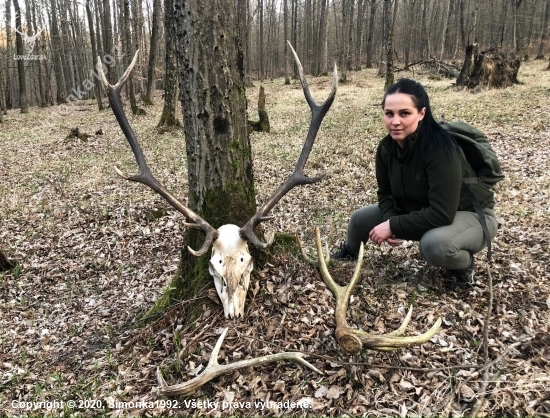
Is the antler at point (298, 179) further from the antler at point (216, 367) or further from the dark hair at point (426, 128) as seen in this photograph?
the antler at point (216, 367)

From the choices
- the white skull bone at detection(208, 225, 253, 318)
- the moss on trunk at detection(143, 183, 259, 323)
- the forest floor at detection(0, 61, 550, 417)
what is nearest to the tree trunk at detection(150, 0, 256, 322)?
the moss on trunk at detection(143, 183, 259, 323)

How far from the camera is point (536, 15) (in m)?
41.9

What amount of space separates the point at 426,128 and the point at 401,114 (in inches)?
10.2

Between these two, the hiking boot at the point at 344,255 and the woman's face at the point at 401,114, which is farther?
the hiking boot at the point at 344,255

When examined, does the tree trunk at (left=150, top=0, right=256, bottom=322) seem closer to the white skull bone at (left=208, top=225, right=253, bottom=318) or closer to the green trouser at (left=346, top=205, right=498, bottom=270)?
the white skull bone at (left=208, top=225, right=253, bottom=318)

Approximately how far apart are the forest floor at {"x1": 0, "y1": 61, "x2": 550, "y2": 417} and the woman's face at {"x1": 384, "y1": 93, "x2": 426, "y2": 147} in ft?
2.55

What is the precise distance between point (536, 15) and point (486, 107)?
37896 millimetres

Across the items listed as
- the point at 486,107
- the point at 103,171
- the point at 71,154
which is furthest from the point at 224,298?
the point at 486,107

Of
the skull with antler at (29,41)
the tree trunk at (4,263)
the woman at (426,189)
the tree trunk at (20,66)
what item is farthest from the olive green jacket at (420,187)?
the skull with antler at (29,41)

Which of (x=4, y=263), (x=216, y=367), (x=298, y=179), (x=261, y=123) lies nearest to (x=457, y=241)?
(x=298, y=179)

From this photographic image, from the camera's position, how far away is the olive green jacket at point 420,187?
11.3ft

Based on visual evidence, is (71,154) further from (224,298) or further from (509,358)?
(509,358)

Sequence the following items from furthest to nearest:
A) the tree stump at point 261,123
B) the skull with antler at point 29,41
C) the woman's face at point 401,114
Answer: the skull with antler at point 29,41 < the tree stump at point 261,123 < the woman's face at point 401,114

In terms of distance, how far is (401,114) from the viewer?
3.45 metres
